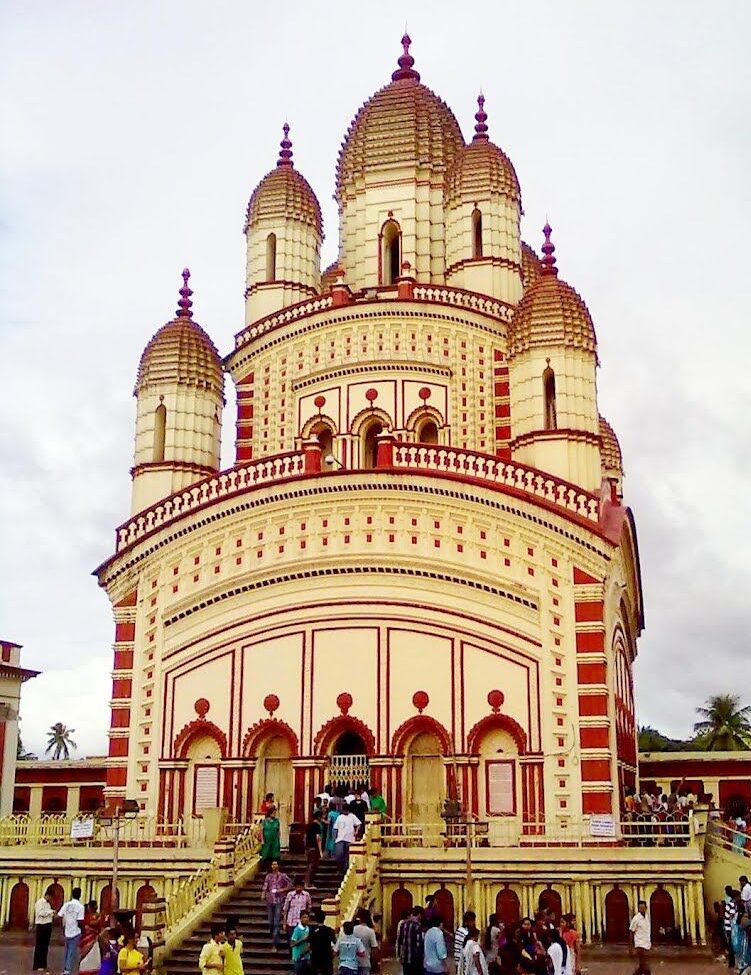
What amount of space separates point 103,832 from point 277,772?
12.2 ft

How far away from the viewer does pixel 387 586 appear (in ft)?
86.2

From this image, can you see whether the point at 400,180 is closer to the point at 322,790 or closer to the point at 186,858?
the point at 322,790

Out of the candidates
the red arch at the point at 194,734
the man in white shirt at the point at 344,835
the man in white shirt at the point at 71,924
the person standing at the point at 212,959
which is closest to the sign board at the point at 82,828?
the red arch at the point at 194,734

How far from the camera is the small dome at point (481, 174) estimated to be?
109 feet

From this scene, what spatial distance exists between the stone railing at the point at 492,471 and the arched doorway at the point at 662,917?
7.45 metres

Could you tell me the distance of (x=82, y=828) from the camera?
24.3 m

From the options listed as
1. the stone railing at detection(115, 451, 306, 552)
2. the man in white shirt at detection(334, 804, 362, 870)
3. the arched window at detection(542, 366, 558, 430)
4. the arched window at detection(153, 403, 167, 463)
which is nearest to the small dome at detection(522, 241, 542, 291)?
the arched window at detection(542, 366, 558, 430)

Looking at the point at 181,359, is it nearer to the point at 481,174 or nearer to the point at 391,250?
the point at 391,250

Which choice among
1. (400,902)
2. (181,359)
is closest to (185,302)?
(181,359)

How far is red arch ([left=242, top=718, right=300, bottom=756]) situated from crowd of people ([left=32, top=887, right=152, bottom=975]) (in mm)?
7075

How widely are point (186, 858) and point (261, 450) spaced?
38.9ft

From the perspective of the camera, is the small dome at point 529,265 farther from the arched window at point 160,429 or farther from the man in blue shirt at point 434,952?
the man in blue shirt at point 434,952

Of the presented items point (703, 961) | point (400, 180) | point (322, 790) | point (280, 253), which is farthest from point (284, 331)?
point (703, 961)

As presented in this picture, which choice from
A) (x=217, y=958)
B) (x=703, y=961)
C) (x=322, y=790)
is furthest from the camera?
(x=322, y=790)
